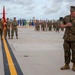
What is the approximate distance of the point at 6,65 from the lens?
32.0 feet

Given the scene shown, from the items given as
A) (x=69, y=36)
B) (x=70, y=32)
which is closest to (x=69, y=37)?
(x=69, y=36)

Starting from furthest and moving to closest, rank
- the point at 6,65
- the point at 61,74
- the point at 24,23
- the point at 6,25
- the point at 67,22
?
the point at 24,23 < the point at 6,25 < the point at 6,65 < the point at 67,22 < the point at 61,74

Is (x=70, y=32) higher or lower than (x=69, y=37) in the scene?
higher

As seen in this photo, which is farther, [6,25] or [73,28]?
[6,25]

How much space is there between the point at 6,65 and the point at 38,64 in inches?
42.3

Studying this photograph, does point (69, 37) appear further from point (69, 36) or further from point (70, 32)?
point (70, 32)

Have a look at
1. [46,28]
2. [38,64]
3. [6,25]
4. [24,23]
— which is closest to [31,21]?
[24,23]

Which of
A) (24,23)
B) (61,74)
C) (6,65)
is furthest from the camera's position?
(24,23)

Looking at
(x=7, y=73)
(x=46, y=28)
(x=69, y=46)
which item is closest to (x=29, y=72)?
(x=7, y=73)

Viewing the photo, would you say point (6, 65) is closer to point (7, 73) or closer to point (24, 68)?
point (24, 68)

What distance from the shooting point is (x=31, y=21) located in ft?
249

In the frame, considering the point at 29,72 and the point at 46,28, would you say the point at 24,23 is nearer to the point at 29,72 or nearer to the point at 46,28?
the point at 46,28

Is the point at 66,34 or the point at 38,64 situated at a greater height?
the point at 66,34

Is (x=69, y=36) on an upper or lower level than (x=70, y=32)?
lower
